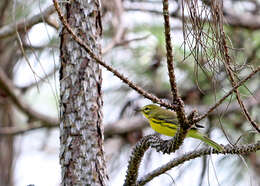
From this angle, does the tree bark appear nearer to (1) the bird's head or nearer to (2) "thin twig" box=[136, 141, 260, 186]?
(2) "thin twig" box=[136, 141, 260, 186]

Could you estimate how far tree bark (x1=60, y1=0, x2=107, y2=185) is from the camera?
2.00 m

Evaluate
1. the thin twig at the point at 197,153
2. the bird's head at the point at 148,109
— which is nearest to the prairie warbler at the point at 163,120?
the bird's head at the point at 148,109

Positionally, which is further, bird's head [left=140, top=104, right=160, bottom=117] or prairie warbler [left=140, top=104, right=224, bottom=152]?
bird's head [left=140, top=104, right=160, bottom=117]

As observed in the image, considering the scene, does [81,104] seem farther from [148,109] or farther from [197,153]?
[148,109]

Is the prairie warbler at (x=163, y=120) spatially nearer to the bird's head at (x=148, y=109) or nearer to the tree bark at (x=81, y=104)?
the bird's head at (x=148, y=109)

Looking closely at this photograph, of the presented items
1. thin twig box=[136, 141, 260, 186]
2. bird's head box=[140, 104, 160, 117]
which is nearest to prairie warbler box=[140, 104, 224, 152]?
bird's head box=[140, 104, 160, 117]

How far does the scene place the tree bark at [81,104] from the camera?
2002 mm

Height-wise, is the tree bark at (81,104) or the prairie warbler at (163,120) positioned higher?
the prairie warbler at (163,120)

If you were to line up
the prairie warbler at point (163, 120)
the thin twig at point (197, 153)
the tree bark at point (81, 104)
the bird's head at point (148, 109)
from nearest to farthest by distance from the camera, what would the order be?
the thin twig at point (197, 153), the tree bark at point (81, 104), the prairie warbler at point (163, 120), the bird's head at point (148, 109)

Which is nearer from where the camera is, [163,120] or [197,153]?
[197,153]

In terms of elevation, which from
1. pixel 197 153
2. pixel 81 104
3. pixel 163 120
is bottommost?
pixel 197 153

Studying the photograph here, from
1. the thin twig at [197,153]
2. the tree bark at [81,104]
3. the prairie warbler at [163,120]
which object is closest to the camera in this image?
the thin twig at [197,153]

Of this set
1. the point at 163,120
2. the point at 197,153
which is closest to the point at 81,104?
the point at 197,153

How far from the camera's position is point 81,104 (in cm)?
205
